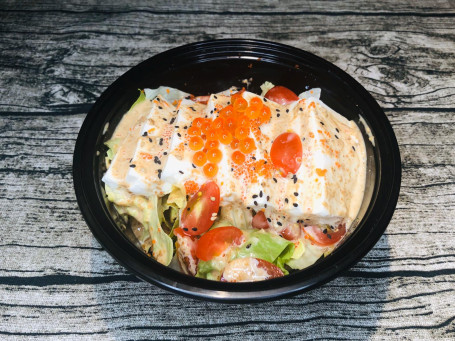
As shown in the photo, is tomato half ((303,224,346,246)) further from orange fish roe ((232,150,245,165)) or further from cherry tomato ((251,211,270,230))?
orange fish roe ((232,150,245,165))

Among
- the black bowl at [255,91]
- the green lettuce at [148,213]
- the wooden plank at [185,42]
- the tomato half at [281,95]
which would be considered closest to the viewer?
the black bowl at [255,91]

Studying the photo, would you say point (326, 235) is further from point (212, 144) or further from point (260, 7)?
→ point (260, 7)

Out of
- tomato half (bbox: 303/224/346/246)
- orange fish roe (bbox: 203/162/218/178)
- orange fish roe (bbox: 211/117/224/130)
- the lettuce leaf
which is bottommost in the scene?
the lettuce leaf

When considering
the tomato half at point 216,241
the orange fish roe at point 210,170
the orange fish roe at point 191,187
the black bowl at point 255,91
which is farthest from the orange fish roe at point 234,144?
the black bowl at point 255,91

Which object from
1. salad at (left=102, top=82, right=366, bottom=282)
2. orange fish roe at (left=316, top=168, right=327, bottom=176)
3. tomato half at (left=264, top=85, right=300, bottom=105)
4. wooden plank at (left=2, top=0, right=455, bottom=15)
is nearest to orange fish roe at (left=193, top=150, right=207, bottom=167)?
salad at (left=102, top=82, right=366, bottom=282)

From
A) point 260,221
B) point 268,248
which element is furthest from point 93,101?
point 268,248

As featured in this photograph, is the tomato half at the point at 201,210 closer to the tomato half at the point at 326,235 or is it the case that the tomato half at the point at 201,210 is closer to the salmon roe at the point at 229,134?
the salmon roe at the point at 229,134

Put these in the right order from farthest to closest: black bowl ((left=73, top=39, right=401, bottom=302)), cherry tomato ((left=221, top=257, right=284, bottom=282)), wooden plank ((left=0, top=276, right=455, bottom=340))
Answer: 1. wooden plank ((left=0, top=276, right=455, bottom=340))
2. cherry tomato ((left=221, top=257, right=284, bottom=282))
3. black bowl ((left=73, top=39, right=401, bottom=302))

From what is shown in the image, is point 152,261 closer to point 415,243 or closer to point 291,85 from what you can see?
point 291,85
